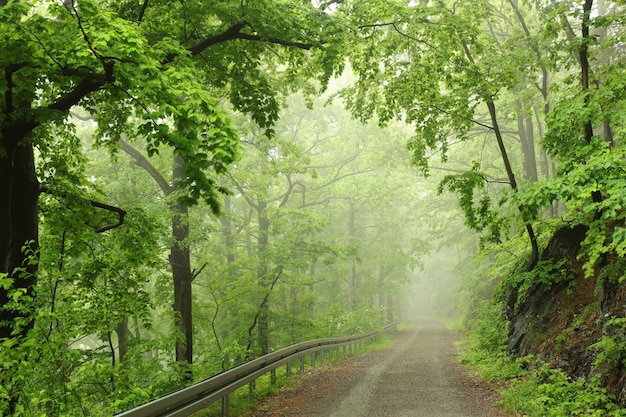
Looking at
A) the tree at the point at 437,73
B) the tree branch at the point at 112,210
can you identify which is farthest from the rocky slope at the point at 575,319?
the tree branch at the point at 112,210

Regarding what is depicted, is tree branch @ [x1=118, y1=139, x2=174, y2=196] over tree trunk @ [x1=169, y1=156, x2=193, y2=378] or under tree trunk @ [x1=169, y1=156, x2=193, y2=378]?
over

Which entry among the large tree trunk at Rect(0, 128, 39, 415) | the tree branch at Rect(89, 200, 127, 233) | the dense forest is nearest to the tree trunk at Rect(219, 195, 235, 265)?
the dense forest

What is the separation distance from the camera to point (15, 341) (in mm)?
4777

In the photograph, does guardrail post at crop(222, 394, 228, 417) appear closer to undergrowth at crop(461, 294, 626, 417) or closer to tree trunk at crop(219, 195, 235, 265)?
undergrowth at crop(461, 294, 626, 417)

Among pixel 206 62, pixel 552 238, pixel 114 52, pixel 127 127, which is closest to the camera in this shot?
pixel 114 52

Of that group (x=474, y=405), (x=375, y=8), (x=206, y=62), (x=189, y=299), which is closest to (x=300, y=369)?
(x=189, y=299)

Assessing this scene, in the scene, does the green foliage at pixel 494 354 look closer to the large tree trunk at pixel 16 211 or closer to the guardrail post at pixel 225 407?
the guardrail post at pixel 225 407

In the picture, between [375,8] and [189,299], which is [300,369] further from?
[375,8]

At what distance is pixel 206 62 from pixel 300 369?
30.3 ft

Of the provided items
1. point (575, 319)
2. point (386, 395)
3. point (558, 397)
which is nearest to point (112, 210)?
point (386, 395)

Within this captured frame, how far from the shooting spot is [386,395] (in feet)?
31.7

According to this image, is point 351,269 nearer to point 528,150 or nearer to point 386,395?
point 528,150

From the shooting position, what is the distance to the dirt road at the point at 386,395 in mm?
8180

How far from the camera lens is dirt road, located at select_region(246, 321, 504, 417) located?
322 inches
